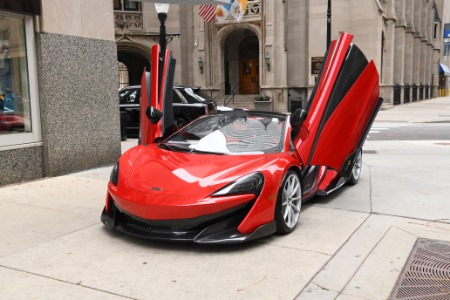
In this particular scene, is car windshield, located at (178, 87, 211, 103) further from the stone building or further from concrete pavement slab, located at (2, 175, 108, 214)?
the stone building

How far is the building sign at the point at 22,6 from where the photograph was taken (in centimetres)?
682

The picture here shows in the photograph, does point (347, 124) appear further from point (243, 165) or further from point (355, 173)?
point (243, 165)

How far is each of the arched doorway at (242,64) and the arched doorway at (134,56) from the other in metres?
5.43

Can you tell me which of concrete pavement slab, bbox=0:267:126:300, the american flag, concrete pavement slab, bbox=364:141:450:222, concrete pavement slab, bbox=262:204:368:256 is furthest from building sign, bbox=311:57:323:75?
concrete pavement slab, bbox=0:267:126:300

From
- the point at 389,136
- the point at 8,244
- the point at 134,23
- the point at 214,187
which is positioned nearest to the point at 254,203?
the point at 214,187

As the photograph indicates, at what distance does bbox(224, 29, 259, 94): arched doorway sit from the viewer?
3092 centimetres

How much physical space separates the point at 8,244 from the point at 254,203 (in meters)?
2.40

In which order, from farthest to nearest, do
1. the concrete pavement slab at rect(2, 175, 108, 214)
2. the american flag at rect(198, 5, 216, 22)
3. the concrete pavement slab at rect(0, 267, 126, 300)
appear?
the american flag at rect(198, 5, 216, 22)
the concrete pavement slab at rect(2, 175, 108, 214)
the concrete pavement slab at rect(0, 267, 126, 300)

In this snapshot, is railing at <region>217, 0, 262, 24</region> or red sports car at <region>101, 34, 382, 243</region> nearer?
red sports car at <region>101, 34, 382, 243</region>

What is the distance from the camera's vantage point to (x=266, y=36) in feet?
90.6

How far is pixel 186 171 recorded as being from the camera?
4.50 meters

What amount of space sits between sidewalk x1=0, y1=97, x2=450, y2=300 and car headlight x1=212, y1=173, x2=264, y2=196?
0.54m

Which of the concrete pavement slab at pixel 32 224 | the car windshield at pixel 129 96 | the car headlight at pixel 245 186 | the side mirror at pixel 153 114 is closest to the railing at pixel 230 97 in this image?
the car windshield at pixel 129 96

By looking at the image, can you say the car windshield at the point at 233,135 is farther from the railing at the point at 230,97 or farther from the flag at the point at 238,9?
the railing at the point at 230,97
